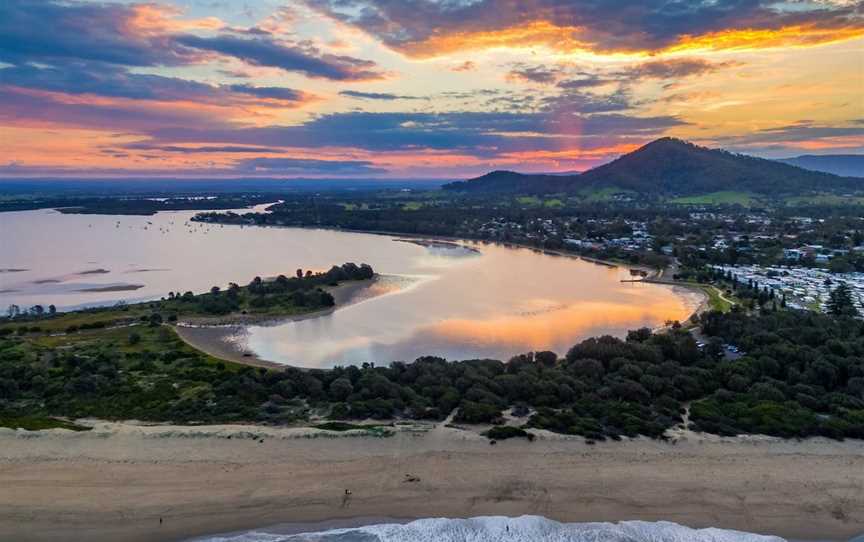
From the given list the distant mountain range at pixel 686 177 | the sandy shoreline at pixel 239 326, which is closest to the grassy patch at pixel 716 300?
the sandy shoreline at pixel 239 326

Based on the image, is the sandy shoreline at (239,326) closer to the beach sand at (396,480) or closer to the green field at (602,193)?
the beach sand at (396,480)

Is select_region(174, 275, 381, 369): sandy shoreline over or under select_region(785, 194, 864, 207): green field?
under

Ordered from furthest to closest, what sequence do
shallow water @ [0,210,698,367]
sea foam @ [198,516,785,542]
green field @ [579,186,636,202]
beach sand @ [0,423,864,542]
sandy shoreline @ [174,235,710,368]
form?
green field @ [579,186,636,202], shallow water @ [0,210,698,367], sandy shoreline @ [174,235,710,368], beach sand @ [0,423,864,542], sea foam @ [198,516,785,542]

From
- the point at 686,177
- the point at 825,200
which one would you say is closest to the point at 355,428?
the point at 825,200

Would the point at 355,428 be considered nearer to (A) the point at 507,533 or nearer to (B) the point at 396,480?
(B) the point at 396,480

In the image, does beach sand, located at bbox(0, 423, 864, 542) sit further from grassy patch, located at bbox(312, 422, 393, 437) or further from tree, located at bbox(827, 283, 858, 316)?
tree, located at bbox(827, 283, 858, 316)

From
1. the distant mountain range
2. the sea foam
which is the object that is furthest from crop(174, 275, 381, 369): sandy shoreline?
the distant mountain range
